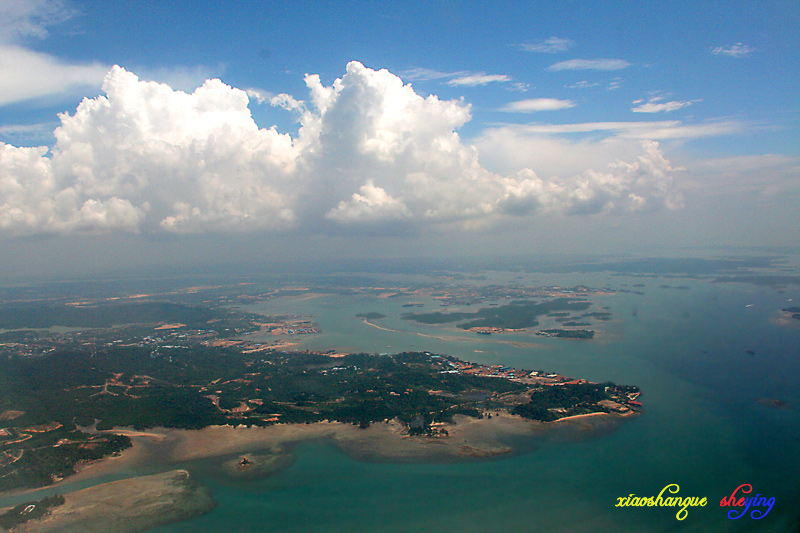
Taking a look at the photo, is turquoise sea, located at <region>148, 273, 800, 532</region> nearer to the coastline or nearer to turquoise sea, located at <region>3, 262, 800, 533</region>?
turquoise sea, located at <region>3, 262, 800, 533</region>

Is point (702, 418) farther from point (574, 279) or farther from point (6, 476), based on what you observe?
point (574, 279)

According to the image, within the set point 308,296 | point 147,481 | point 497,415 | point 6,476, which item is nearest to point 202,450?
point 147,481

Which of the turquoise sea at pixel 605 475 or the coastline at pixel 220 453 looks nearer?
the turquoise sea at pixel 605 475

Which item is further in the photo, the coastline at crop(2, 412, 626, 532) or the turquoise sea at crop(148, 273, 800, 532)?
the coastline at crop(2, 412, 626, 532)

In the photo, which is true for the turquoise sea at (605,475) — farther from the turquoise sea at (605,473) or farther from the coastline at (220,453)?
the coastline at (220,453)

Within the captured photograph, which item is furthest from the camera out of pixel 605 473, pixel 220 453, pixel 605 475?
pixel 220 453

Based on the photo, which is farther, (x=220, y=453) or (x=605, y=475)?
(x=220, y=453)

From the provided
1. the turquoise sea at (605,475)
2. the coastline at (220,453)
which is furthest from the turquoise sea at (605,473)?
the coastline at (220,453)

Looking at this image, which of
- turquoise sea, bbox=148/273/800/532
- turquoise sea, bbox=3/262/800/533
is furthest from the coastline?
turquoise sea, bbox=148/273/800/532

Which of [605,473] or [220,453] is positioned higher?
[605,473]

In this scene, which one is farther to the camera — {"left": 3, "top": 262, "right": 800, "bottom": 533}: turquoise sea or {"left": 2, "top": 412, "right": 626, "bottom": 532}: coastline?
{"left": 2, "top": 412, "right": 626, "bottom": 532}: coastline

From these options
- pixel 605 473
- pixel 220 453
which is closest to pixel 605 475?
pixel 605 473

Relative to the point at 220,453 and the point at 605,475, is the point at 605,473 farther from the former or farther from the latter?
the point at 220,453
